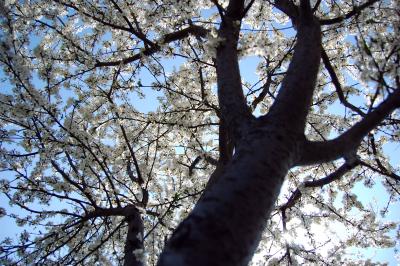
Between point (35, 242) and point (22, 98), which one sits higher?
point (22, 98)

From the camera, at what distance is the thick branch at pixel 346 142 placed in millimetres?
2141

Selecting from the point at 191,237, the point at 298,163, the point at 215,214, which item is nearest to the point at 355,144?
the point at 298,163

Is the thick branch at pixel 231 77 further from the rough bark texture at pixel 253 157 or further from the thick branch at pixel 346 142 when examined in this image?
the thick branch at pixel 346 142

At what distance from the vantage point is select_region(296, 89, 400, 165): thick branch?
84.3 inches

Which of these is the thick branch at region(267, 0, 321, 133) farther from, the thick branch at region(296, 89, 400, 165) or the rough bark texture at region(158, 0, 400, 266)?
the thick branch at region(296, 89, 400, 165)

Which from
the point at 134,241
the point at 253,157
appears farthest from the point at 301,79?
the point at 134,241

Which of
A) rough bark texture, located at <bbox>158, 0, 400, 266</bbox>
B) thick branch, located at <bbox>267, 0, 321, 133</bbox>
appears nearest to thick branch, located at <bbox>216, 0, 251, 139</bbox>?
rough bark texture, located at <bbox>158, 0, 400, 266</bbox>

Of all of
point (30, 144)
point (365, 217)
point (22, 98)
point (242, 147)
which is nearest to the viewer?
point (242, 147)

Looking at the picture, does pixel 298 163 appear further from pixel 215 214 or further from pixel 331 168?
pixel 331 168

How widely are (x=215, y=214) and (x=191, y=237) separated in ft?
0.50

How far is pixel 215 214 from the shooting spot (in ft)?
4.76

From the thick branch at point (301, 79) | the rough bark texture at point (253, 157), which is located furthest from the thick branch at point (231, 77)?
the thick branch at point (301, 79)

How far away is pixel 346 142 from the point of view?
2230 millimetres

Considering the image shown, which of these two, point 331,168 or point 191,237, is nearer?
point 191,237
